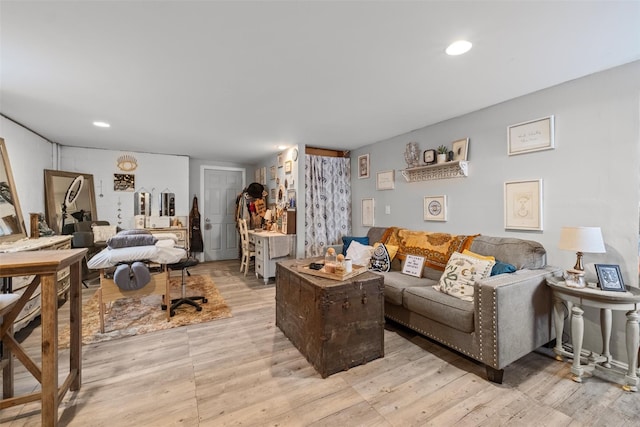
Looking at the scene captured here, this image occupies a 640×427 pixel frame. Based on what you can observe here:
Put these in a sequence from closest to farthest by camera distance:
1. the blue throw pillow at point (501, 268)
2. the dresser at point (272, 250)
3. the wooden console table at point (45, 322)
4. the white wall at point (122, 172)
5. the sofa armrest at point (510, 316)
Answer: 1. the wooden console table at point (45, 322)
2. the sofa armrest at point (510, 316)
3. the blue throw pillow at point (501, 268)
4. the dresser at point (272, 250)
5. the white wall at point (122, 172)

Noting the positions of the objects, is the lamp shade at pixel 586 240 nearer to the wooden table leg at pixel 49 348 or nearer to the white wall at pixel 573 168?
the white wall at pixel 573 168

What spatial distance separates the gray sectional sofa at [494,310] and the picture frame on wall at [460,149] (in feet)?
3.21

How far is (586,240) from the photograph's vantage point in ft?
6.62

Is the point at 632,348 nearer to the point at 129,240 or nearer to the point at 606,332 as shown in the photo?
the point at 606,332

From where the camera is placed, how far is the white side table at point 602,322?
1.84 meters

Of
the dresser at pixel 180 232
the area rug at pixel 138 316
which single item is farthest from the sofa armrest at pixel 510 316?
the dresser at pixel 180 232

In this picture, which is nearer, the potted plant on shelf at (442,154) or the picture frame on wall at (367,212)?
the potted plant on shelf at (442,154)

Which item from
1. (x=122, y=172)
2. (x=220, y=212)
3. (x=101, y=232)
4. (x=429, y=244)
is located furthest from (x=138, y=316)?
(x=220, y=212)

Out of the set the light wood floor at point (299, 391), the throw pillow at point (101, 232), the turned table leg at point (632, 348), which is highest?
the throw pillow at point (101, 232)

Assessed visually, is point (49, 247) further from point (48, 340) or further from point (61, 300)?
point (48, 340)

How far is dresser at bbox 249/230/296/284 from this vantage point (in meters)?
4.38

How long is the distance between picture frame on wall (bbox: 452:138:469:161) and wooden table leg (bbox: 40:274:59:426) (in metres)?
3.62

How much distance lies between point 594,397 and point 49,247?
4.93m

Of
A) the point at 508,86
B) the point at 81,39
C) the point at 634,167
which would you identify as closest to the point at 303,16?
the point at 81,39
